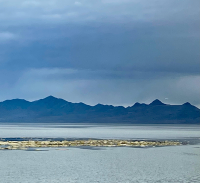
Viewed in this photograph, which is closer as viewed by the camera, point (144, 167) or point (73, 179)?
point (73, 179)

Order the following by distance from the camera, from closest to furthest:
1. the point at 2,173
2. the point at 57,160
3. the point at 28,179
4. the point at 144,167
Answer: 1. the point at 28,179
2. the point at 2,173
3. the point at 144,167
4. the point at 57,160

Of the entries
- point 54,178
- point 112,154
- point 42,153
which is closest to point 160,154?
point 112,154

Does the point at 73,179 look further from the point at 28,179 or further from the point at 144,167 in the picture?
the point at 144,167

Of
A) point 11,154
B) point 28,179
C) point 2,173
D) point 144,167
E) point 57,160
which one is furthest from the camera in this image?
point 11,154

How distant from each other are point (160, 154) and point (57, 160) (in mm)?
18360

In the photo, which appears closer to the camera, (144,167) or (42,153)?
(144,167)

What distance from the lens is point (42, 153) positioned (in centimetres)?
6788

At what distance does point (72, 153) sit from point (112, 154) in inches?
265

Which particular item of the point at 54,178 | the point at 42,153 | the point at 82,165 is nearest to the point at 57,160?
the point at 82,165

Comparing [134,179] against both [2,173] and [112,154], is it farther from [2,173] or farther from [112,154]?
[112,154]

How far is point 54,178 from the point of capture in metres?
43.2

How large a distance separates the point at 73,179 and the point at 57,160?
1611 centimetres

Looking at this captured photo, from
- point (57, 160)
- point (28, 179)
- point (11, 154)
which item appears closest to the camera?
Answer: point (28, 179)

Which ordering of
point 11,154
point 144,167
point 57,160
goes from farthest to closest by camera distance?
point 11,154 → point 57,160 → point 144,167
